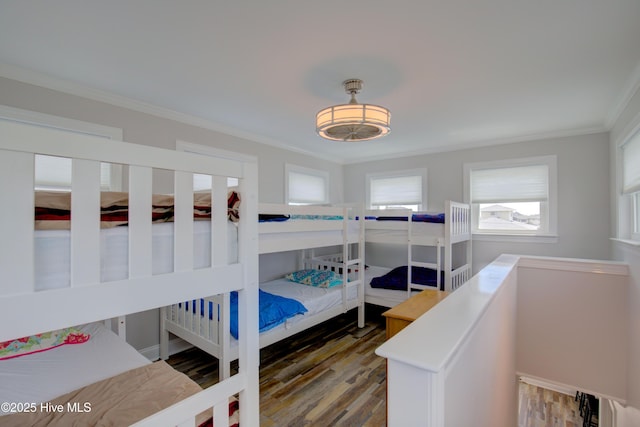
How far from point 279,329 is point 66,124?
2294mm

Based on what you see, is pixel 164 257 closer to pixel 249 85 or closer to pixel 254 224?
pixel 254 224

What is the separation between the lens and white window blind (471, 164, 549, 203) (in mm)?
3451

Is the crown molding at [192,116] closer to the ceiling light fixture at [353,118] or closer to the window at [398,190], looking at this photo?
the window at [398,190]

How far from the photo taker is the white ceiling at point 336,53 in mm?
1420

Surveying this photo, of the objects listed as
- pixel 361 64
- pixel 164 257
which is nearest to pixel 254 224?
pixel 164 257

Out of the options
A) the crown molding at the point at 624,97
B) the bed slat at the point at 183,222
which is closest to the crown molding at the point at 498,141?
the crown molding at the point at 624,97

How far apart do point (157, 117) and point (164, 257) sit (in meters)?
2.20

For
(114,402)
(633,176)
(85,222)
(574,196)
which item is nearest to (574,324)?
(633,176)

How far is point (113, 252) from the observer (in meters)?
0.87

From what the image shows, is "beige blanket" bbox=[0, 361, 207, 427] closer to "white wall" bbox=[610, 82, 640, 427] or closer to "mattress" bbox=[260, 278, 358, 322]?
"mattress" bbox=[260, 278, 358, 322]

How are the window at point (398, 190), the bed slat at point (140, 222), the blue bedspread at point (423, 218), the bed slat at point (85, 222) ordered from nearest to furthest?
the bed slat at point (85, 222), the bed slat at point (140, 222), the blue bedspread at point (423, 218), the window at point (398, 190)

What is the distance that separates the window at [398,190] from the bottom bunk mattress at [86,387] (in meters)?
3.68

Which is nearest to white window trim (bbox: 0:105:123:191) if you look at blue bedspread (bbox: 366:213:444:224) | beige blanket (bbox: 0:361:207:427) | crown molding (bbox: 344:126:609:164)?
beige blanket (bbox: 0:361:207:427)

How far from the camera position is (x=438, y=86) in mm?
2230
